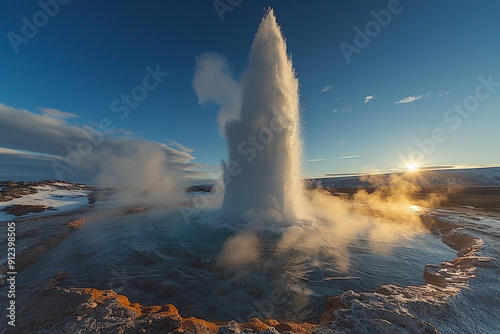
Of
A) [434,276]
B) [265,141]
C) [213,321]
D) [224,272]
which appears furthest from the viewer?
[265,141]

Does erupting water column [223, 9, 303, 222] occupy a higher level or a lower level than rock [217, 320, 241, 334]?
higher

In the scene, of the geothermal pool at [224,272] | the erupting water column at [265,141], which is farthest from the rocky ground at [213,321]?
the erupting water column at [265,141]

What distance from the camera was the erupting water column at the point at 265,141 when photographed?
496 inches

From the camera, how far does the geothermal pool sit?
496cm

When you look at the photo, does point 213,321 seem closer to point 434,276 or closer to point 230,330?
point 230,330

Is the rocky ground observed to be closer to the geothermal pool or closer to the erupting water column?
the geothermal pool

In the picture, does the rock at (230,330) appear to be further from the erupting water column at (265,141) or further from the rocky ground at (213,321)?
the erupting water column at (265,141)

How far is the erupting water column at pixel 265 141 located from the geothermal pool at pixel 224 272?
10.1 ft

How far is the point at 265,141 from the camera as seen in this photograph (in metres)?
12.8

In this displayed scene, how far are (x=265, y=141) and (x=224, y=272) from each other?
8.72 metres

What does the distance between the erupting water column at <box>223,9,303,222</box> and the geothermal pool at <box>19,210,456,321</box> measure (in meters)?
3.09

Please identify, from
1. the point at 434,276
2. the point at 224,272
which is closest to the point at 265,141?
the point at 224,272

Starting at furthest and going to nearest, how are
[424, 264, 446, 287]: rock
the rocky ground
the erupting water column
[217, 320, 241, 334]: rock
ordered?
the erupting water column
[424, 264, 446, 287]: rock
the rocky ground
[217, 320, 241, 334]: rock

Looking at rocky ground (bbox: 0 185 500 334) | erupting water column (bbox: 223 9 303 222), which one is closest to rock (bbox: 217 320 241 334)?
rocky ground (bbox: 0 185 500 334)
